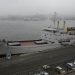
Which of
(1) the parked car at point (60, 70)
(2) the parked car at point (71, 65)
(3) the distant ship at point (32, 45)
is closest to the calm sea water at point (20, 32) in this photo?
(3) the distant ship at point (32, 45)

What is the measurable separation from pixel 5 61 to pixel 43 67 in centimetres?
265

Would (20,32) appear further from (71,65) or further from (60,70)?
(60,70)

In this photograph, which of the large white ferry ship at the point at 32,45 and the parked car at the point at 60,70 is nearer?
the parked car at the point at 60,70

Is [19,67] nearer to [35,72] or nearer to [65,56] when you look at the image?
[35,72]

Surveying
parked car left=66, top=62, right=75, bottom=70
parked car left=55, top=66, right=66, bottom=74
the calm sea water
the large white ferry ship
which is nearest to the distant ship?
the large white ferry ship

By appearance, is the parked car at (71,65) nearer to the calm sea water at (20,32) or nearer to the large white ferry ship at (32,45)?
the large white ferry ship at (32,45)

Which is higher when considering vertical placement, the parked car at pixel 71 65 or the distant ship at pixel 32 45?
the distant ship at pixel 32 45

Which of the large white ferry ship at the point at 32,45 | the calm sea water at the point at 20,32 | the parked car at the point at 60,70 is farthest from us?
the calm sea water at the point at 20,32

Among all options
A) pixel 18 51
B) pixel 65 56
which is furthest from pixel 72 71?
pixel 18 51

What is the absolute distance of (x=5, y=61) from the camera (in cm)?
1161

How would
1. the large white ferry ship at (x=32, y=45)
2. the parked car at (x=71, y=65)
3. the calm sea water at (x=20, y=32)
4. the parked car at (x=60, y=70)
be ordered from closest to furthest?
the parked car at (x=60, y=70) → the parked car at (x=71, y=65) → the large white ferry ship at (x=32, y=45) → the calm sea water at (x=20, y=32)

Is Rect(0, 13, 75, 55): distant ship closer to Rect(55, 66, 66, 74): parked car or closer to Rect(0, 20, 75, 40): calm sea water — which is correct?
Rect(55, 66, 66, 74): parked car

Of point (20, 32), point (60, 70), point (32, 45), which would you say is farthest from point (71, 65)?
point (20, 32)

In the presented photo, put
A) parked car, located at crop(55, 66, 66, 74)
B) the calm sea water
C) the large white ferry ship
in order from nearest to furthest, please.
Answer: parked car, located at crop(55, 66, 66, 74), the large white ferry ship, the calm sea water
